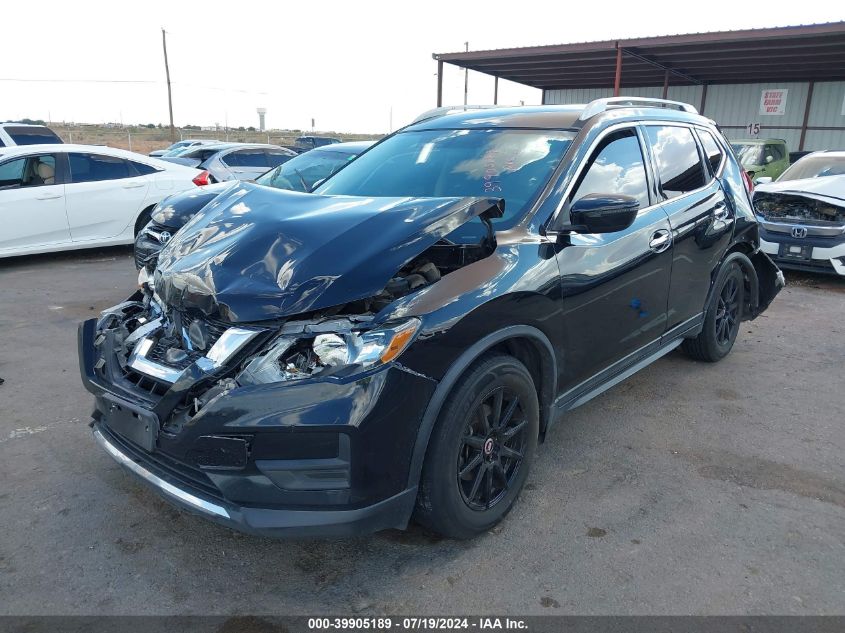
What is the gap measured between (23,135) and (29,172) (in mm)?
7224

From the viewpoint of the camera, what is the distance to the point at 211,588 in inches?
101

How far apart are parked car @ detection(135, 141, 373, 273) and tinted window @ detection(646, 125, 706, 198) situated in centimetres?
230

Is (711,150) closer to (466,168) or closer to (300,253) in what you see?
(466,168)

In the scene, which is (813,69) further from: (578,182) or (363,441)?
(363,441)

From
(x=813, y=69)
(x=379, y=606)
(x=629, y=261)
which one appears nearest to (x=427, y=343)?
(x=379, y=606)

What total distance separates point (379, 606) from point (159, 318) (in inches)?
62.0

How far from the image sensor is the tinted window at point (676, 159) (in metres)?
4.09

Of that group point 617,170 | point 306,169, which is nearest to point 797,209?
point 617,170

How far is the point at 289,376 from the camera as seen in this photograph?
2.34 m

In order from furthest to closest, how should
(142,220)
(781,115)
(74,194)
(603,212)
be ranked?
1. (781,115)
2. (142,220)
3. (74,194)
4. (603,212)

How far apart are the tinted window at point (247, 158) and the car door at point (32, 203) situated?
478 cm

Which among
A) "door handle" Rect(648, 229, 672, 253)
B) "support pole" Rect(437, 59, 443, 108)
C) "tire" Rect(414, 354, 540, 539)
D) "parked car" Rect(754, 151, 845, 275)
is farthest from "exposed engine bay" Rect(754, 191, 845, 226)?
"support pole" Rect(437, 59, 443, 108)

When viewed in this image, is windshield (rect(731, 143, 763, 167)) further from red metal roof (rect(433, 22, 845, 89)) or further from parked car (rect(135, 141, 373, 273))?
parked car (rect(135, 141, 373, 273))

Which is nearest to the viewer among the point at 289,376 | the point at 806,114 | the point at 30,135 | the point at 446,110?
the point at 289,376
